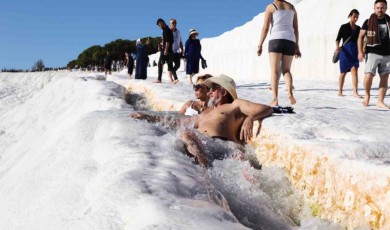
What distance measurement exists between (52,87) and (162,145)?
397 inches

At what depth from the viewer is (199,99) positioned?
4.91 m

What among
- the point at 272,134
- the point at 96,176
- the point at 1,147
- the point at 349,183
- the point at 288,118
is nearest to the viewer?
the point at 96,176

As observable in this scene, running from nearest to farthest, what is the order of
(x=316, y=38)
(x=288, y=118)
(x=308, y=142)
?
(x=308, y=142) → (x=288, y=118) → (x=316, y=38)

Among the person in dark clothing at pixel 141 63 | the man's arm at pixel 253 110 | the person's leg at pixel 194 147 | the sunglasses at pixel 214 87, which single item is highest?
the person in dark clothing at pixel 141 63

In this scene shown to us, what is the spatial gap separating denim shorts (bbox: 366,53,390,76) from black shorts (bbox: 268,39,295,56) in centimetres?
116

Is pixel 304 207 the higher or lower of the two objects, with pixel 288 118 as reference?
lower

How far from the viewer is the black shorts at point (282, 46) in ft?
17.8

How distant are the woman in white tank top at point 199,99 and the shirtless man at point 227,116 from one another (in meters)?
0.18

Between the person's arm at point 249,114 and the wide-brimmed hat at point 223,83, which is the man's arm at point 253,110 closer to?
the person's arm at point 249,114

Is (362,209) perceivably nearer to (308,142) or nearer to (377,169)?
(377,169)

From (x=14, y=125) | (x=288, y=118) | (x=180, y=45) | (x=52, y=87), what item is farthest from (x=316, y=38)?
(x=288, y=118)

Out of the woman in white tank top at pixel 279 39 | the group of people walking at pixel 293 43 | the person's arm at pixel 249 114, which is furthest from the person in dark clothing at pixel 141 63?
the person's arm at pixel 249 114

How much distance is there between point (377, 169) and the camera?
96.3 inches

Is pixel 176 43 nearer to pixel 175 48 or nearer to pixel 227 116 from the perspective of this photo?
pixel 175 48
